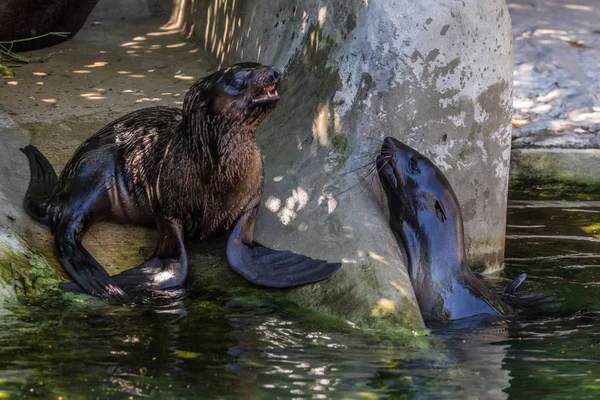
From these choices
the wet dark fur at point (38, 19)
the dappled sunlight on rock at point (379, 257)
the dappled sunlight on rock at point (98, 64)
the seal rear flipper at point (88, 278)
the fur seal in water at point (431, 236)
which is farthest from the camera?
the wet dark fur at point (38, 19)

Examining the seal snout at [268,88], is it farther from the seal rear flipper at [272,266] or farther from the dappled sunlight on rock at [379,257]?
the dappled sunlight on rock at [379,257]

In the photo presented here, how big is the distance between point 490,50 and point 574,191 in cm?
252

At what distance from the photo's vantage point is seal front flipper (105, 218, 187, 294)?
6043mm

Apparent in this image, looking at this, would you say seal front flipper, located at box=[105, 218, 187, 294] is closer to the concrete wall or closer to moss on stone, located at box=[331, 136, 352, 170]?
the concrete wall

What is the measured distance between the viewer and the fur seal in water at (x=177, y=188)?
20.1 feet

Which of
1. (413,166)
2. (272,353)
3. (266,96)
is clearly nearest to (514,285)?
(413,166)

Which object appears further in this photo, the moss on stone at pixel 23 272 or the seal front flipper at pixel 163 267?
the seal front flipper at pixel 163 267

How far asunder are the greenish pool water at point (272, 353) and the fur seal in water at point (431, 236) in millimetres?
222

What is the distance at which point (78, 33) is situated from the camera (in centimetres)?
1051

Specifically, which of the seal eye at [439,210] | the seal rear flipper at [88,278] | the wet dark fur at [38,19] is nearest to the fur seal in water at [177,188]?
the seal rear flipper at [88,278]

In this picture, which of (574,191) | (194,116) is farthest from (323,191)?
(574,191)

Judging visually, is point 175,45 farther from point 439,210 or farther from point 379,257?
point 379,257

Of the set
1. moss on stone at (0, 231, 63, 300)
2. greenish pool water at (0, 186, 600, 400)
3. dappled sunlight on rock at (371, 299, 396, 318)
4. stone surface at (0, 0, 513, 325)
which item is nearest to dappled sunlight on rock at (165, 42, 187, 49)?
stone surface at (0, 0, 513, 325)

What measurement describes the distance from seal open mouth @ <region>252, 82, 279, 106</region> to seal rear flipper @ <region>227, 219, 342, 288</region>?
0.73 m
